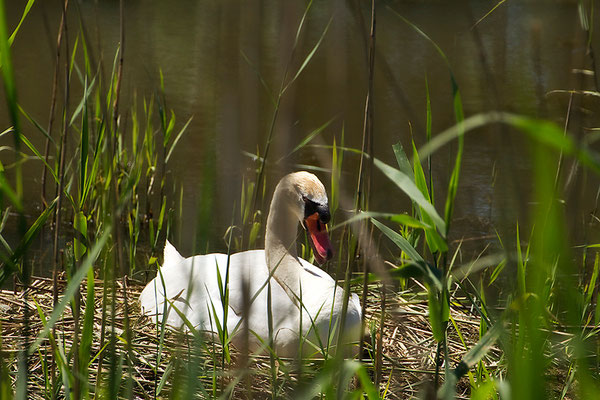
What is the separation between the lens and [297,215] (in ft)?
11.5

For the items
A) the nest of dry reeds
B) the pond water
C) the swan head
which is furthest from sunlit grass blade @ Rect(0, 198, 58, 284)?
the swan head

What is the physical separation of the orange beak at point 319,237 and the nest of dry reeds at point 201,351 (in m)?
0.33

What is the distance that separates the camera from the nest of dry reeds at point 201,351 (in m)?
2.43

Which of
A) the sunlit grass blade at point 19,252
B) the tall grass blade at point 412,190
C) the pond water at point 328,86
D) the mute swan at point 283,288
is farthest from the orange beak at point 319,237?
the tall grass blade at point 412,190

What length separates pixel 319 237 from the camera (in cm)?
345

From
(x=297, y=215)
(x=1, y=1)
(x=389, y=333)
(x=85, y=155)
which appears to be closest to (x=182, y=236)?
(x=297, y=215)

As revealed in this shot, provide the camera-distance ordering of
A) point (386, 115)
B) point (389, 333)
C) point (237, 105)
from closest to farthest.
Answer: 1. point (237, 105)
2. point (389, 333)
3. point (386, 115)

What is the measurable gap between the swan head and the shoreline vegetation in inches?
10.7

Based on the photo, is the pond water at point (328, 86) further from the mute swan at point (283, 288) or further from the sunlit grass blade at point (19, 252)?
the sunlit grass blade at point (19, 252)

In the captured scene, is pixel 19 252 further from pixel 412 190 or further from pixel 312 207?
pixel 312 207

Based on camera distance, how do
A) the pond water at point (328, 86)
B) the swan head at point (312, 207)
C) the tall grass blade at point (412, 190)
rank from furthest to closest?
the swan head at point (312, 207)
the tall grass blade at point (412, 190)
the pond water at point (328, 86)

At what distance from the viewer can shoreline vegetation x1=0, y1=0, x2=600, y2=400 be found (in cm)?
133

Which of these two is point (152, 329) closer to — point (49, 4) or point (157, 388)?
point (157, 388)

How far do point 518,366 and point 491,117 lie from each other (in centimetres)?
40
